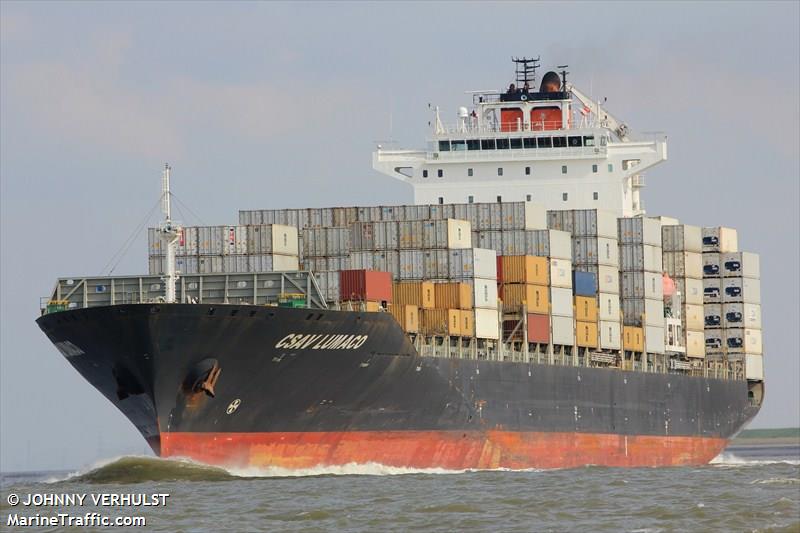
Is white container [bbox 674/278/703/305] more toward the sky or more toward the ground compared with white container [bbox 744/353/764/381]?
more toward the sky

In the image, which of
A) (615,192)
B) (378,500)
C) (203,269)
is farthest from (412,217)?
(378,500)

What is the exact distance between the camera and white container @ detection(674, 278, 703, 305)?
6244 centimetres

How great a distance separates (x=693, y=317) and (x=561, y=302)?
1086 centimetres

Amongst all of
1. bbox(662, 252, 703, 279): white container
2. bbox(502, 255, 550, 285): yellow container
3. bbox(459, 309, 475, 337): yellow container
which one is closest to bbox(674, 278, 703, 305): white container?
bbox(662, 252, 703, 279): white container

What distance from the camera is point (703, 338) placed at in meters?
64.1

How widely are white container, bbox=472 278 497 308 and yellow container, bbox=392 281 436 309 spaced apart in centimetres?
148

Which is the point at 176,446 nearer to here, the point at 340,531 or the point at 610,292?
the point at 340,531

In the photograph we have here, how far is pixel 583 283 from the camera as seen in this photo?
55531mm

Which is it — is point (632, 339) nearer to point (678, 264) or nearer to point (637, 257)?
point (637, 257)

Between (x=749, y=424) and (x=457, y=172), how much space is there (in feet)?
55.9

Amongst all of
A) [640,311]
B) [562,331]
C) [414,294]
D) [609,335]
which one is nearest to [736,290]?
[640,311]

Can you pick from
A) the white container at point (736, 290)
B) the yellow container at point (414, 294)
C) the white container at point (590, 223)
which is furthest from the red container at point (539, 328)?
the white container at point (736, 290)

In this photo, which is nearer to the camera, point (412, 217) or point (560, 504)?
point (560, 504)

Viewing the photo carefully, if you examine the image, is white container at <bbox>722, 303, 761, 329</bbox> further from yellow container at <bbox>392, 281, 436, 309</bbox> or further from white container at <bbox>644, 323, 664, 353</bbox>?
yellow container at <bbox>392, 281, 436, 309</bbox>
